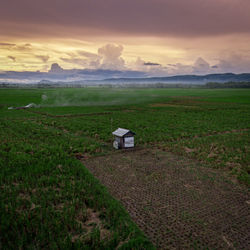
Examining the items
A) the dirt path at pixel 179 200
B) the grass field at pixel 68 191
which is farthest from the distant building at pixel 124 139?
the dirt path at pixel 179 200

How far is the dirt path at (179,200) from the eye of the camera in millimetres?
6332

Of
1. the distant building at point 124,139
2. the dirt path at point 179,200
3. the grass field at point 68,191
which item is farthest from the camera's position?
the distant building at point 124,139

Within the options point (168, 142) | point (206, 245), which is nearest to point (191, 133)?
point (168, 142)

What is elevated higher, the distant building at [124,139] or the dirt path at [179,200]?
the distant building at [124,139]

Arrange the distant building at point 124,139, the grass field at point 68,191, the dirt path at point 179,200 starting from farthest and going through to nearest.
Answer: the distant building at point 124,139, the dirt path at point 179,200, the grass field at point 68,191

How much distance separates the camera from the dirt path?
6332 mm

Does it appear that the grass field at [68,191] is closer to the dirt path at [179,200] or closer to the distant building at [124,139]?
the dirt path at [179,200]

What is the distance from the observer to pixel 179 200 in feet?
27.8

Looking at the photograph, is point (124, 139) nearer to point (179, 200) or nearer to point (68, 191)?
point (68, 191)

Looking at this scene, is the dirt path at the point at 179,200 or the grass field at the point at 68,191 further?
the dirt path at the point at 179,200

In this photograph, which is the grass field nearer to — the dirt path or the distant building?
the dirt path

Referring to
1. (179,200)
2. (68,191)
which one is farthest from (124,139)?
(179,200)

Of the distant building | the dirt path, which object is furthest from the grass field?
the distant building

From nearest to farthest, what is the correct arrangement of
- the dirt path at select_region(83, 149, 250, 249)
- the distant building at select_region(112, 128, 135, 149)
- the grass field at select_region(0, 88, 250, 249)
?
the grass field at select_region(0, 88, 250, 249) < the dirt path at select_region(83, 149, 250, 249) < the distant building at select_region(112, 128, 135, 149)
